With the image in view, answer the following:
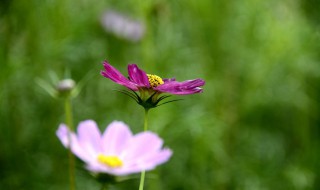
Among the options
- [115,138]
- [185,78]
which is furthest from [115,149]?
[185,78]

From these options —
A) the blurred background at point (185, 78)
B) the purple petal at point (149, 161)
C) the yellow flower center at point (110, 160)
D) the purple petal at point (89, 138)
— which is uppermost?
the blurred background at point (185, 78)

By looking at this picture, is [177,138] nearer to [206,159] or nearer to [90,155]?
[206,159]

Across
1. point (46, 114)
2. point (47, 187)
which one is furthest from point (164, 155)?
point (46, 114)

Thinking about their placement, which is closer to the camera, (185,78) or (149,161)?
(149,161)

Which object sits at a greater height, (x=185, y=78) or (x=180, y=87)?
(x=185, y=78)

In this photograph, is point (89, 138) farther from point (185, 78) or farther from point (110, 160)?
point (185, 78)

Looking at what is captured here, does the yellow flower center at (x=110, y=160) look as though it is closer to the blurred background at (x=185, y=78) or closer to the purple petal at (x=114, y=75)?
the purple petal at (x=114, y=75)

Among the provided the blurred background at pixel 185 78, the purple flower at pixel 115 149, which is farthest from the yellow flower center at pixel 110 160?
the blurred background at pixel 185 78
